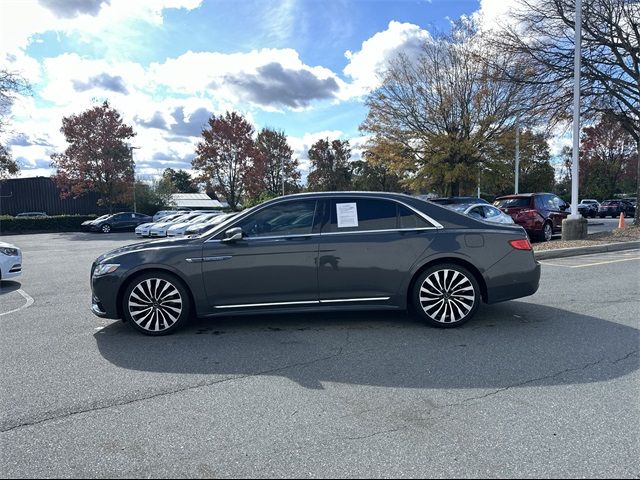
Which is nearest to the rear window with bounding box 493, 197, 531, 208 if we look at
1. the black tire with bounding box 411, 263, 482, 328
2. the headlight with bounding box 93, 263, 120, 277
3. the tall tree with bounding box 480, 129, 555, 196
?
the tall tree with bounding box 480, 129, 555, 196

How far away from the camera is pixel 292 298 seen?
502 centimetres

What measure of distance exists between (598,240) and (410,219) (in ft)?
32.8

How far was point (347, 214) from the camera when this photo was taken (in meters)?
5.16

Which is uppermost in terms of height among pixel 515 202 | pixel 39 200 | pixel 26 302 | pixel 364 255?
pixel 39 200

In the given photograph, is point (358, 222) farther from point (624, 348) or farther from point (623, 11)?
point (623, 11)

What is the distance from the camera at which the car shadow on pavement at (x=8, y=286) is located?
27.0ft

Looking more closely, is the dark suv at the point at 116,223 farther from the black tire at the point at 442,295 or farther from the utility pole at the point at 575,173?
the black tire at the point at 442,295

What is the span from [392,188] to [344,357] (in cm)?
5700

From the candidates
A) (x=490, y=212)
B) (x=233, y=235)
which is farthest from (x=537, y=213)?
(x=233, y=235)

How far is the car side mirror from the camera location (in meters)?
4.93

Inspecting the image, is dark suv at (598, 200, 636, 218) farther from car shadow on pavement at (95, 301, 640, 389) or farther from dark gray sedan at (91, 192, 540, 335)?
dark gray sedan at (91, 192, 540, 335)

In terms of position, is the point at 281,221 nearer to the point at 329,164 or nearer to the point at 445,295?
the point at 445,295

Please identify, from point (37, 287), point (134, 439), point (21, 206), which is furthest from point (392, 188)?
point (134, 439)

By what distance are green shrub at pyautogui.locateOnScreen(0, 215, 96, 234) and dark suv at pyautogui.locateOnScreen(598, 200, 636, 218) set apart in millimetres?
42692
